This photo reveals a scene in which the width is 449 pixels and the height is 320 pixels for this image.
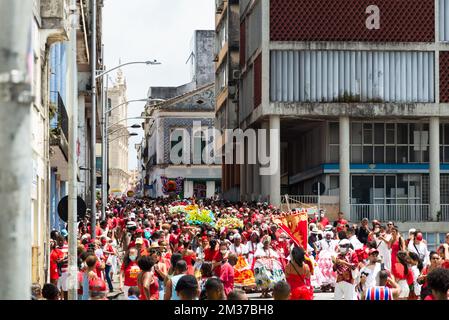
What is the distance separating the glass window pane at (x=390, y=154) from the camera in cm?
6275

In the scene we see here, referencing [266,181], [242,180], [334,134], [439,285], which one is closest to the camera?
[439,285]

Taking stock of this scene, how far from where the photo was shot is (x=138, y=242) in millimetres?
20641

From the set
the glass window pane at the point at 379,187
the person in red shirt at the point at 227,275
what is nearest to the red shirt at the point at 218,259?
the person in red shirt at the point at 227,275

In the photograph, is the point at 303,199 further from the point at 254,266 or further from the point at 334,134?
the point at 254,266

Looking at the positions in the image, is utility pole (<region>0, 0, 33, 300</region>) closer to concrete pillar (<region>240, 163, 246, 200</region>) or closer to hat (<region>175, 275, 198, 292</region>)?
hat (<region>175, 275, 198, 292</region>)

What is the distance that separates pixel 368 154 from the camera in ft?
206

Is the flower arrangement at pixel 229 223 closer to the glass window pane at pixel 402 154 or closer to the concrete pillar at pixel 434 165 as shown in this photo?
the concrete pillar at pixel 434 165

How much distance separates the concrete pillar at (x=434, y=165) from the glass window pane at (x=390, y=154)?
169 inches

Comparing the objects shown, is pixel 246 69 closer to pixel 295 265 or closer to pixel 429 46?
pixel 429 46

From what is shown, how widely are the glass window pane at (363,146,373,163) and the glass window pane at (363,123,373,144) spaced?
368 millimetres

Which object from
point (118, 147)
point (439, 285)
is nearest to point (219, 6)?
point (439, 285)

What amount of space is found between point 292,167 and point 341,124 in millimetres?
18088

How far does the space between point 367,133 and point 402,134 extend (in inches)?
→ 80.6
